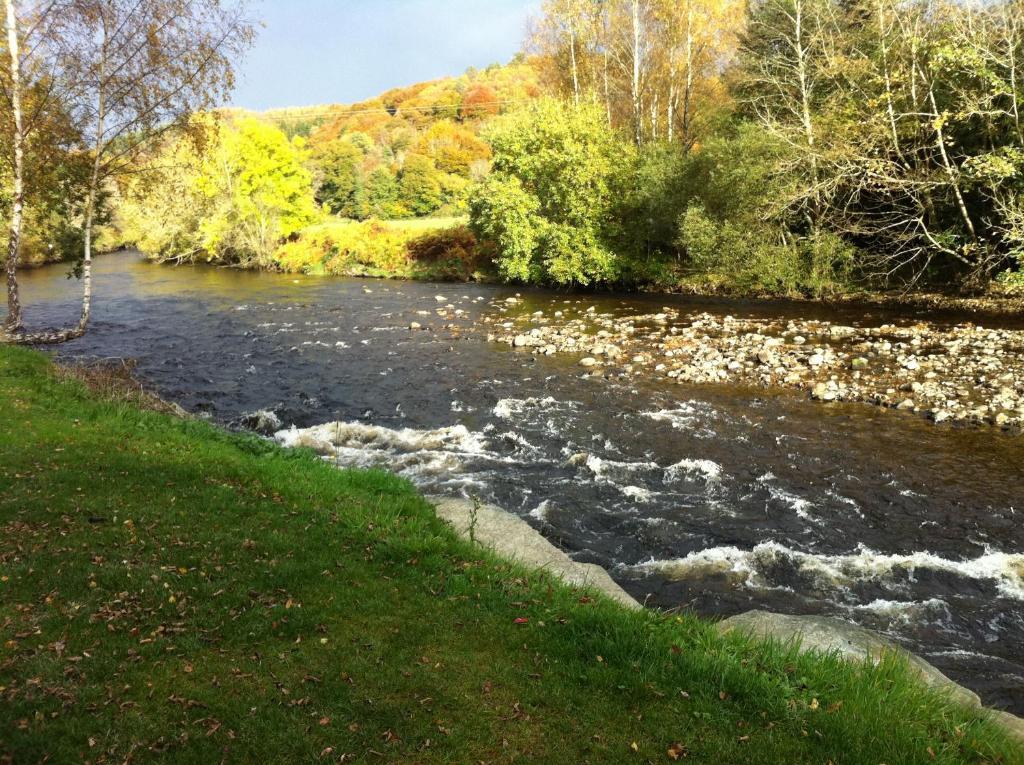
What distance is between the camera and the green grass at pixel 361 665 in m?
4.07

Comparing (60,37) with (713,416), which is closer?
(713,416)

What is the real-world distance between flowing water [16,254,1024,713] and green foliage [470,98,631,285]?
1088 cm

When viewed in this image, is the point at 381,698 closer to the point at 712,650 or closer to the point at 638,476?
the point at 712,650

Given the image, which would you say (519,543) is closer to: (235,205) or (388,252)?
(388,252)

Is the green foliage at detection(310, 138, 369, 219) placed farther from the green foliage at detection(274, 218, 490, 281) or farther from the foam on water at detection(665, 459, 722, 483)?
the foam on water at detection(665, 459, 722, 483)

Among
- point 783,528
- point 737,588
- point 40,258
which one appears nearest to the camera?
point 737,588

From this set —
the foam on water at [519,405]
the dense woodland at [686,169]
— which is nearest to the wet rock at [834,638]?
the foam on water at [519,405]

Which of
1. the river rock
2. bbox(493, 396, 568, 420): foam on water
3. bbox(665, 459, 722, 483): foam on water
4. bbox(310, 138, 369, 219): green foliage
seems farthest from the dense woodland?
the river rock

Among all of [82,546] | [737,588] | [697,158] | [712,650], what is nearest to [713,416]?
[737,588]

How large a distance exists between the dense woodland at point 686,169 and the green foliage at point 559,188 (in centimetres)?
11

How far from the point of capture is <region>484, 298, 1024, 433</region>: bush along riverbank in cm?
1485

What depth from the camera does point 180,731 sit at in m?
4.00

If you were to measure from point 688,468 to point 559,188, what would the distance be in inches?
911

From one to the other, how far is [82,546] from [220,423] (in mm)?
8485
